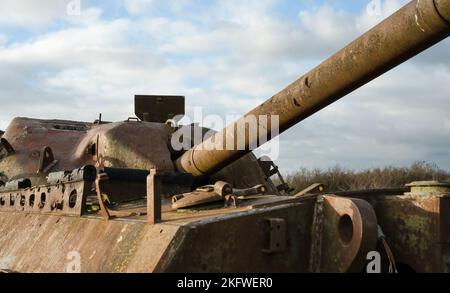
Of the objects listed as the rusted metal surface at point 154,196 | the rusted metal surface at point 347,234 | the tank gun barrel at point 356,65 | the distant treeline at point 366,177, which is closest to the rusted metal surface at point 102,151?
the tank gun barrel at point 356,65

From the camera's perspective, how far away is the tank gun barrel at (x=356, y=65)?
4.30 meters

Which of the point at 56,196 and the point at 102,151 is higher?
the point at 102,151

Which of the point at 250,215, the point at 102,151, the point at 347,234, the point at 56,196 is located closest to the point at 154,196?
the point at 250,215

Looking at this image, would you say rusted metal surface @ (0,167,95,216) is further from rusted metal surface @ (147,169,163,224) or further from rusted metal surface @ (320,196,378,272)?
rusted metal surface @ (320,196,378,272)

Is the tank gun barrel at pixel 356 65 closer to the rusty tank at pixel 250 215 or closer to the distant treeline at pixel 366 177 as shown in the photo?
the rusty tank at pixel 250 215

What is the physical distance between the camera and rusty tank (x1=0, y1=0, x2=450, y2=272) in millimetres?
4043

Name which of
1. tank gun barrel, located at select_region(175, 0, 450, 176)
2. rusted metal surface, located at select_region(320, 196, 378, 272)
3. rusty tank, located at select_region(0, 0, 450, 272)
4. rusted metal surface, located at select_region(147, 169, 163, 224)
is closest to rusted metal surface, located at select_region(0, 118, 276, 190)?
rusty tank, located at select_region(0, 0, 450, 272)

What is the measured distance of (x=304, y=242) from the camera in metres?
4.30

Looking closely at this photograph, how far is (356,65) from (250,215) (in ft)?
4.57

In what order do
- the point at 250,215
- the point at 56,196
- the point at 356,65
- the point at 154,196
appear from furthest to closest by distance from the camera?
the point at 56,196, the point at 356,65, the point at 154,196, the point at 250,215

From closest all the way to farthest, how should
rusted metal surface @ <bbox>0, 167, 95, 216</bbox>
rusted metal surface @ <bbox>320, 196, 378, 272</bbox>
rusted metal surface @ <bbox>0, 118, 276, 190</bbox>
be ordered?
rusted metal surface @ <bbox>320, 196, 378, 272</bbox>, rusted metal surface @ <bbox>0, 167, 95, 216</bbox>, rusted metal surface @ <bbox>0, 118, 276, 190</bbox>

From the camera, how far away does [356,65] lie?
4809mm

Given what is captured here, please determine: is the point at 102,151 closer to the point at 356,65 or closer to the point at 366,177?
the point at 356,65

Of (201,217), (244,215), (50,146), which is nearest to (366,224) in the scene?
(244,215)
